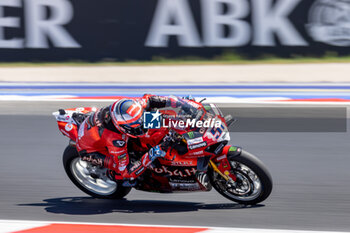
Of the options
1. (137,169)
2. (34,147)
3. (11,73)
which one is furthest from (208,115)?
(11,73)

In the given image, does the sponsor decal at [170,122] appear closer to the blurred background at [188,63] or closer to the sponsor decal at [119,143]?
the sponsor decal at [119,143]

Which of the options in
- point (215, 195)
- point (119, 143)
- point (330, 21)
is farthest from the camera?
point (330, 21)

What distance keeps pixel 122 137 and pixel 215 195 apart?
3.90 feet

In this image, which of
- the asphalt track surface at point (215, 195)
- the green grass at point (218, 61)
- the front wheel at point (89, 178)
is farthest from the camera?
the green grass at point (218, 61)

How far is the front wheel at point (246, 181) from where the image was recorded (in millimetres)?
5340

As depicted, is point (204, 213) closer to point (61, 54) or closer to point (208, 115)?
point (208, 115)

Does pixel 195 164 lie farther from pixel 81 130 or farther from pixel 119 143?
pixel 81 130

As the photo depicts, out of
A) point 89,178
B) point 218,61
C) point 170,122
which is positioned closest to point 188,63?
point 218,61

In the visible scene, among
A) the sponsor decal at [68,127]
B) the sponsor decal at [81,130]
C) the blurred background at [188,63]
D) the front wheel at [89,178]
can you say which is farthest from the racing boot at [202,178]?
the blurred background at [188,63]

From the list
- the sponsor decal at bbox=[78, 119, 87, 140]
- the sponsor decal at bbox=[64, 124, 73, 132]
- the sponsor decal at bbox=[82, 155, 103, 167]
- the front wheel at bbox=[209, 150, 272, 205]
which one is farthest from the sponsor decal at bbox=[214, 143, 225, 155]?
the sponsor decal at bbox=[64, 124, 73, 132]

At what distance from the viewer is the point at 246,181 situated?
18.0ft

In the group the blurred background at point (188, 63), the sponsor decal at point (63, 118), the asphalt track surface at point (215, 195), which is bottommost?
the asphalt track surface at point (215, 195)

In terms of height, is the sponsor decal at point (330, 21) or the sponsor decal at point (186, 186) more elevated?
the sponsor decal at point (330, 21)

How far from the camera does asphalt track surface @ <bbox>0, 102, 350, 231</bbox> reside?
5.46 meters
